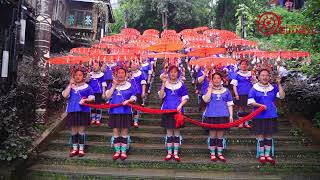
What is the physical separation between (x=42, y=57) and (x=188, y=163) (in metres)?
4.28

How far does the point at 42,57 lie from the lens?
24.1ft

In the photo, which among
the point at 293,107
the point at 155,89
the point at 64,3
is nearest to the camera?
the point at 293,107

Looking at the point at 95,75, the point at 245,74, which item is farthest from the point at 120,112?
the point at 245,74

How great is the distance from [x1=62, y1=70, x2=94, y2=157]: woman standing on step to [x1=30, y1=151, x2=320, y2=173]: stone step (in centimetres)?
26

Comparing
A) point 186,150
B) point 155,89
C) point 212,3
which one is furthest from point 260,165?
point 212,3

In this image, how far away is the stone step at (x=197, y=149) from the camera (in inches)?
252

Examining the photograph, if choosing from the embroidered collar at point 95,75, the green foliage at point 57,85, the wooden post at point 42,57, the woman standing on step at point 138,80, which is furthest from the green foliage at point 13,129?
the woman standing on step at point 138,80

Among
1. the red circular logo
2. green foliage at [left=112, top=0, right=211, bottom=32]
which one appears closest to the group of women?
the red circular logo

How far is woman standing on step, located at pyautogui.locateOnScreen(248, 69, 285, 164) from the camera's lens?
596 cm

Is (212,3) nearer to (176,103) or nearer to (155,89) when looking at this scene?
(155,89)

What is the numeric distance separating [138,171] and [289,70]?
→ 554 cm

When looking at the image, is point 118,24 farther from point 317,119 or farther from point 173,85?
point 317,119

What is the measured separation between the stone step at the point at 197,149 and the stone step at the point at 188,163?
142 millimetres

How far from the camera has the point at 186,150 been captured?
654 cm
